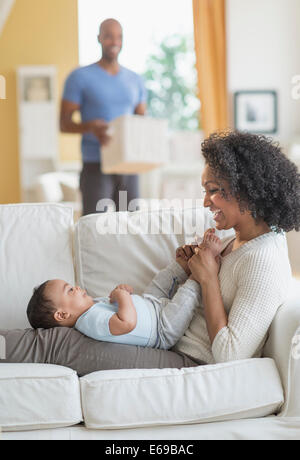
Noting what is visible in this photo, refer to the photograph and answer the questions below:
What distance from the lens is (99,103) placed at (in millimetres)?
3307

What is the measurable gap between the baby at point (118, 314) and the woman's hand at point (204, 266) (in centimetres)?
3

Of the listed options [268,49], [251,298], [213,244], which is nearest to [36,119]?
[268,49]

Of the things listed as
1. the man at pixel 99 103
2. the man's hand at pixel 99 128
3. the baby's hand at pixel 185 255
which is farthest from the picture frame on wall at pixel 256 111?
the baby's hand at pixel 185 255

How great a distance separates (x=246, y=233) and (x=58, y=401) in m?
0.65

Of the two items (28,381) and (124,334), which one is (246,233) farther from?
(28,381)

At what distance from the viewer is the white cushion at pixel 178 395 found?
1.43m

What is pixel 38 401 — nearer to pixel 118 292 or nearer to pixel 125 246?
pixel 118 292

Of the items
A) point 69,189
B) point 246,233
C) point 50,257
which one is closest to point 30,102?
point 69,189

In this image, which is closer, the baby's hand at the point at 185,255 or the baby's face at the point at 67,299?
the baby's face at the point at 67,299

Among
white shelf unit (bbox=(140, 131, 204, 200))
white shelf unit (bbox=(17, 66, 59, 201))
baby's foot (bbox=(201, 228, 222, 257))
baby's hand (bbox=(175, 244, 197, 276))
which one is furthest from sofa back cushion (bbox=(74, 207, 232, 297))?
white shelf unit (bbox=(17, 66, 59, 201))

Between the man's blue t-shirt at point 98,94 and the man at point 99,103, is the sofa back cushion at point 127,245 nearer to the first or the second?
the man at point 99,103

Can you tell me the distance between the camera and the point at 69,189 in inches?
211
